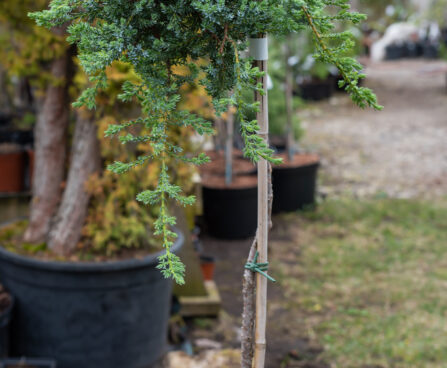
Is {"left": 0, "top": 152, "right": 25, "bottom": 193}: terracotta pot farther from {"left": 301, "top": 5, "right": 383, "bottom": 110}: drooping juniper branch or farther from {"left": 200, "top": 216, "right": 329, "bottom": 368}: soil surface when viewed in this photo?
{"left": 301, "top": 5, "right": 383, "bottom": 110}: drooping juniper branch

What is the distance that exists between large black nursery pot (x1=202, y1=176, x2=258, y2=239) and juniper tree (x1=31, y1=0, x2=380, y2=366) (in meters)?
4.15

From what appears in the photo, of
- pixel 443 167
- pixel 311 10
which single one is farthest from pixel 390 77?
pixel 311 10

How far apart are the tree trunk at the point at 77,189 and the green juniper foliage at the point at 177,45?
1930mm

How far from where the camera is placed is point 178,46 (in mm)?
1074

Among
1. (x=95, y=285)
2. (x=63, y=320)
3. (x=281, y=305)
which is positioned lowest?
(x=281, y=305)

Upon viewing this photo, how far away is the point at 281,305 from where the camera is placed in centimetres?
407

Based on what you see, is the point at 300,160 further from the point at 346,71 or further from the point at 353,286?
the point at 346,71

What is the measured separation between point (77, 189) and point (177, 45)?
2.12 metres

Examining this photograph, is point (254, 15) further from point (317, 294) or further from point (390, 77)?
point (390, 77)

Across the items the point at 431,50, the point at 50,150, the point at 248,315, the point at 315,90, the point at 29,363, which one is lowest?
the point at 29,363

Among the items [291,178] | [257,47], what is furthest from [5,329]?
[291,178]

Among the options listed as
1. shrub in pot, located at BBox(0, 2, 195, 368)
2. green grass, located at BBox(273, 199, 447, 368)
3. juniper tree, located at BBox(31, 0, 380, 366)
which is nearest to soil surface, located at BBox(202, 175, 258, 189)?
green grass, located at BBox(273, 199, 447, 368)

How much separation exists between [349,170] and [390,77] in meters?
9.85

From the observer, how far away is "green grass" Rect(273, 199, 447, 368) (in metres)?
3.42
